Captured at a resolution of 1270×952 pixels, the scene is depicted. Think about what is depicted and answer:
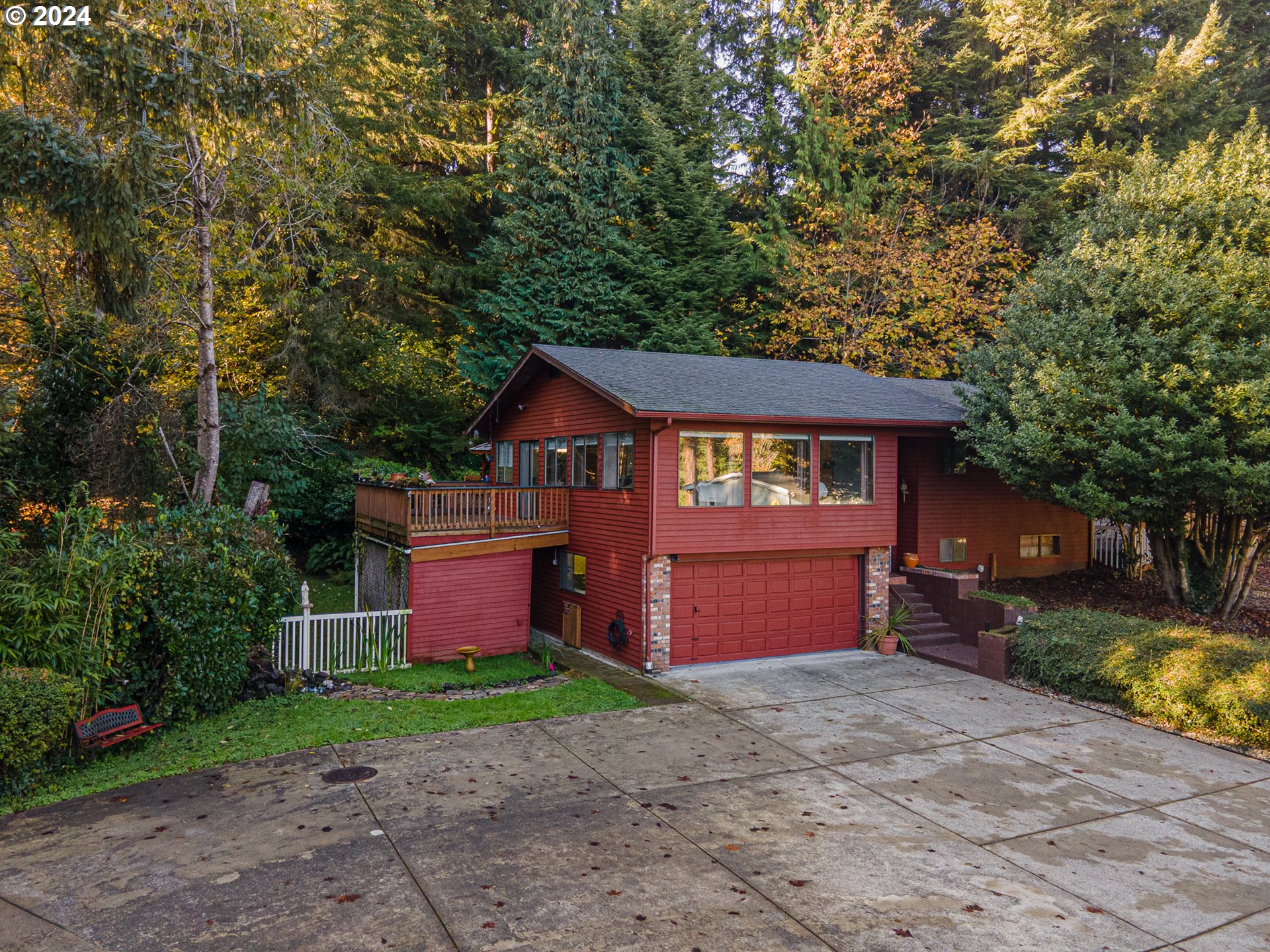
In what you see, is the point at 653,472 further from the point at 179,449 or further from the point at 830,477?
the point at 179,449

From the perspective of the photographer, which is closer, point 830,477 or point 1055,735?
point 1055,735

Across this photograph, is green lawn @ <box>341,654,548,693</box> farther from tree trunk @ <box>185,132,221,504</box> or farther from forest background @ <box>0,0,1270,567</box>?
forest background @ <box>0,0,1270,567</box>

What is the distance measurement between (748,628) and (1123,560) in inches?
455

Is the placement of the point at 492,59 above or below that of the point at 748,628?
above

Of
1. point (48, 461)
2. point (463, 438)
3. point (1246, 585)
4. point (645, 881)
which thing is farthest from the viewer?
point (463, 438)

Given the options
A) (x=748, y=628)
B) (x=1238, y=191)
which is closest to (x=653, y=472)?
(x=748, y=628)

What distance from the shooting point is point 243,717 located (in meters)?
10.2

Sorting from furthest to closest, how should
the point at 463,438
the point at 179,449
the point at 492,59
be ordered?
the point at 492,59 < the point at 463,438 < the point at 179,449

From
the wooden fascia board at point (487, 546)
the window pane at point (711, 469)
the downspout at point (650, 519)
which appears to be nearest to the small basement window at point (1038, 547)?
the window pane at point (711, 469)

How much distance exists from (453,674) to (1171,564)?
48.1ft

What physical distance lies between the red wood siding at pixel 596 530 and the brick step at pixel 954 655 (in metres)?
5.86

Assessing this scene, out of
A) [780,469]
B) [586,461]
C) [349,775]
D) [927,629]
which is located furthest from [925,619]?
[349,775]

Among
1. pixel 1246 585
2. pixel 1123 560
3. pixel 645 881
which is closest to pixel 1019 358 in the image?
pixel 1246 585

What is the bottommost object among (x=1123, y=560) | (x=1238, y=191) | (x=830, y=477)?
(x=1123, y=560)
